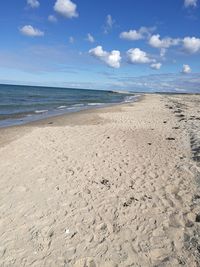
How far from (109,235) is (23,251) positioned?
1607 millimetres

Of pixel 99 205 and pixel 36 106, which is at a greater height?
pixel 99 205

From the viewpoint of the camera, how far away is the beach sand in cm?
455

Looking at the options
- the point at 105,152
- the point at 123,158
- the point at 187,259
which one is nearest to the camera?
the point at 187,259

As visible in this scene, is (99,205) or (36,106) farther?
(36,106)

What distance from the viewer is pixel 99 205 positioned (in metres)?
6.12

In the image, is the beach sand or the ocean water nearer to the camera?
the beach sand

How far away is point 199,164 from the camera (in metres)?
8.73

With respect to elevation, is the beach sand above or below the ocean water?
above

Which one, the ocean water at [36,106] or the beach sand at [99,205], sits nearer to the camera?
the beach sand at [99,205]

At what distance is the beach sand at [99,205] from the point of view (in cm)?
455

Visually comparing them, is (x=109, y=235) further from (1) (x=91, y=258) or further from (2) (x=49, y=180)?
(2) (x=49, y=180)

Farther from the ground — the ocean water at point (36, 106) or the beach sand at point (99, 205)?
the beach sand at point (99, 205)

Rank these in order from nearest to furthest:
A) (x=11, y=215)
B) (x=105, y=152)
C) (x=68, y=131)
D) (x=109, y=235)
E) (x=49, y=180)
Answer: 1. (x=109, y=235)
2. (x=11, y=215)
3. (x=49, y=180)
4. (x=105, y=152)
5. (x=68, y=131)

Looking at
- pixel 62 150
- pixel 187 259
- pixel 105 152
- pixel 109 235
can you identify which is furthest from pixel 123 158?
pixel 187 259
